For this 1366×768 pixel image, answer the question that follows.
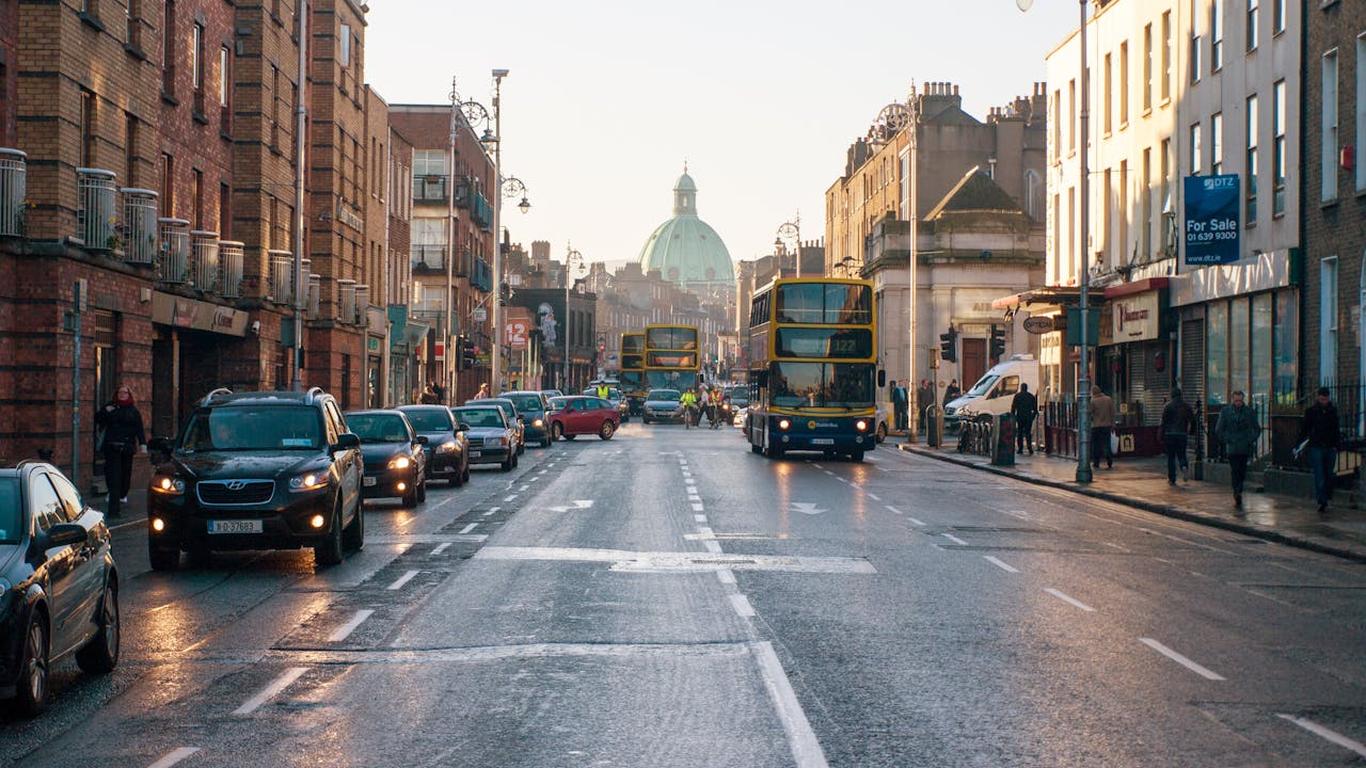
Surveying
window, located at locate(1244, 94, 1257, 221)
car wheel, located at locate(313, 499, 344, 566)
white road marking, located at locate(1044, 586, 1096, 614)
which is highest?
window, located at locate(1244, 94, 1257, 221)

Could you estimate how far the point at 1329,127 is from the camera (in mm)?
31438

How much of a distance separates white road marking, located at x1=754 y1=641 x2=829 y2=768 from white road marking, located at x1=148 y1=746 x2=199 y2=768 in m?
2.84

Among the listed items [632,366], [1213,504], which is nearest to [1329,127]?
[1213,504]

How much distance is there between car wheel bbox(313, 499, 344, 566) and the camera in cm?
1680

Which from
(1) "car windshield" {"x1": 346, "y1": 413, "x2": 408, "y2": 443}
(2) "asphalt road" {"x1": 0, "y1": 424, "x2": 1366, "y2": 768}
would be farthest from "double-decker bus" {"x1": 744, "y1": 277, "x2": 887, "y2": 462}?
(2) "asphalt road" {"x1": 0, "y1": 424, "x2": 1366, "y2": 768}

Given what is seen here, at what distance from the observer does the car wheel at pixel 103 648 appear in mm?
10469

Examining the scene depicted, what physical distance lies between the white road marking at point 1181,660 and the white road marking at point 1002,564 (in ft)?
15.0

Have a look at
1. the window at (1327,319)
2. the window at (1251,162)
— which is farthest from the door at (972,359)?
the window at (1327,319)

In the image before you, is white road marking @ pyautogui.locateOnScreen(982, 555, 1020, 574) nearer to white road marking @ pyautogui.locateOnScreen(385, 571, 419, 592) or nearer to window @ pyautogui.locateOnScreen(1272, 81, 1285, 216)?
white road marking @ pyautogui.locateOnScreen(385, 571, 419, 592)

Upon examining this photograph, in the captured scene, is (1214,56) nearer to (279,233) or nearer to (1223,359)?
(1223,359)

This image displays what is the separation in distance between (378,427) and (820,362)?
16.1m

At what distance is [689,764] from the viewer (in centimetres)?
773

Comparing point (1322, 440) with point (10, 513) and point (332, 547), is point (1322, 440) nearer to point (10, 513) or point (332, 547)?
point (332, 547)

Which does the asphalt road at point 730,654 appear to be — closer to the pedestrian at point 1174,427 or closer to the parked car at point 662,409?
the pedestrian at point 1174,427
